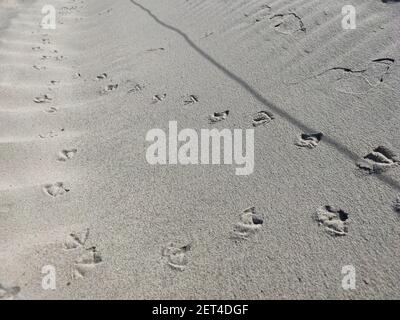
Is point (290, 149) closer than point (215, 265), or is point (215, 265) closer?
point (215, 265)

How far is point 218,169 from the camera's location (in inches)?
77.7

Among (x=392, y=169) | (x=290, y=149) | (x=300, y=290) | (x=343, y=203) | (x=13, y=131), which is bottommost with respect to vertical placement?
(x=300, y=290)

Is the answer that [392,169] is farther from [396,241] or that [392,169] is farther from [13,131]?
[13,131]

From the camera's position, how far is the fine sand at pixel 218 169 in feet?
4.76

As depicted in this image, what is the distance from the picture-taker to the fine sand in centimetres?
145

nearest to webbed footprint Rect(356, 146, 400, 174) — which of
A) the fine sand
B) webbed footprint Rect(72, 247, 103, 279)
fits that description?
the fine sand

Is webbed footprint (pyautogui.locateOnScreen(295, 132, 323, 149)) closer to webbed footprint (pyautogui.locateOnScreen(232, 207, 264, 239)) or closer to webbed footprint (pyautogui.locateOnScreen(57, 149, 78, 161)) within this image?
webbed footprint (pyautogui.locateOnScreen(232, 207, 264, 239))

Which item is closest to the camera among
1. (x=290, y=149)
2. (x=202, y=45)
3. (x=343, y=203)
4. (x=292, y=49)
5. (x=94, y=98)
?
(x=343, y=203)

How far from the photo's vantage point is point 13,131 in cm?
257

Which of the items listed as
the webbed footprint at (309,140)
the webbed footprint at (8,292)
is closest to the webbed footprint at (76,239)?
the webbed footprint at (8,292)

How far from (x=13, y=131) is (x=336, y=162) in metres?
1.98

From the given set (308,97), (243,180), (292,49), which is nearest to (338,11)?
(292,49)

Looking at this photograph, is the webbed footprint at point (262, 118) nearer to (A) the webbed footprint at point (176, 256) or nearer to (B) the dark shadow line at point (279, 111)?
(B) the dark shadow line at point (279, 111)

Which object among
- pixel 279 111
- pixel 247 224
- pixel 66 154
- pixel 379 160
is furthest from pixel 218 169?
pixel 66 154
